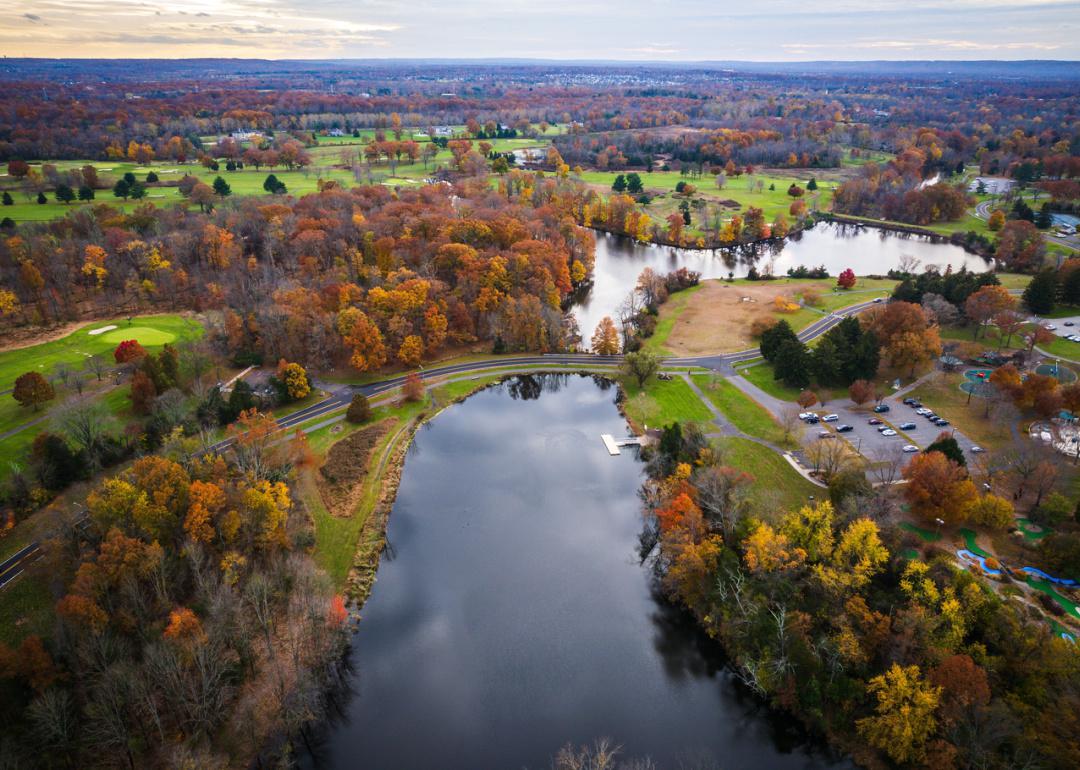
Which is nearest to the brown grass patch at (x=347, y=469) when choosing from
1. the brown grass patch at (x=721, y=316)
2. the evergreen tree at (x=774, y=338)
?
the brown grass patch at (x=721, y=316)

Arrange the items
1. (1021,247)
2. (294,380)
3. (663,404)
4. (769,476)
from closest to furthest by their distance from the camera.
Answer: (769,476) < (294,380) < (663,404) < (1021,247)

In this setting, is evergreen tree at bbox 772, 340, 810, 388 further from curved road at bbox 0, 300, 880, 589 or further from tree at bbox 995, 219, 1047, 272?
tree at bbox 995, 219, 1047, 272

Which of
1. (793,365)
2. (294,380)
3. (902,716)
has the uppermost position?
(793,365)

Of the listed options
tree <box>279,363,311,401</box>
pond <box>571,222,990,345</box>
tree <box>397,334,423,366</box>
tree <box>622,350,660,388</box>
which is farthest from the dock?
pond <box>571,222,990,345</box>

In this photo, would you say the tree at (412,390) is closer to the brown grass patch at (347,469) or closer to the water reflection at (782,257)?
the brown grass patch at (347,469)

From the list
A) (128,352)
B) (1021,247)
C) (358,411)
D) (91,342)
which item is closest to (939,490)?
(358,411)

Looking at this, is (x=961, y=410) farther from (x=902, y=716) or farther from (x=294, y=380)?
(x=294, y=380)
